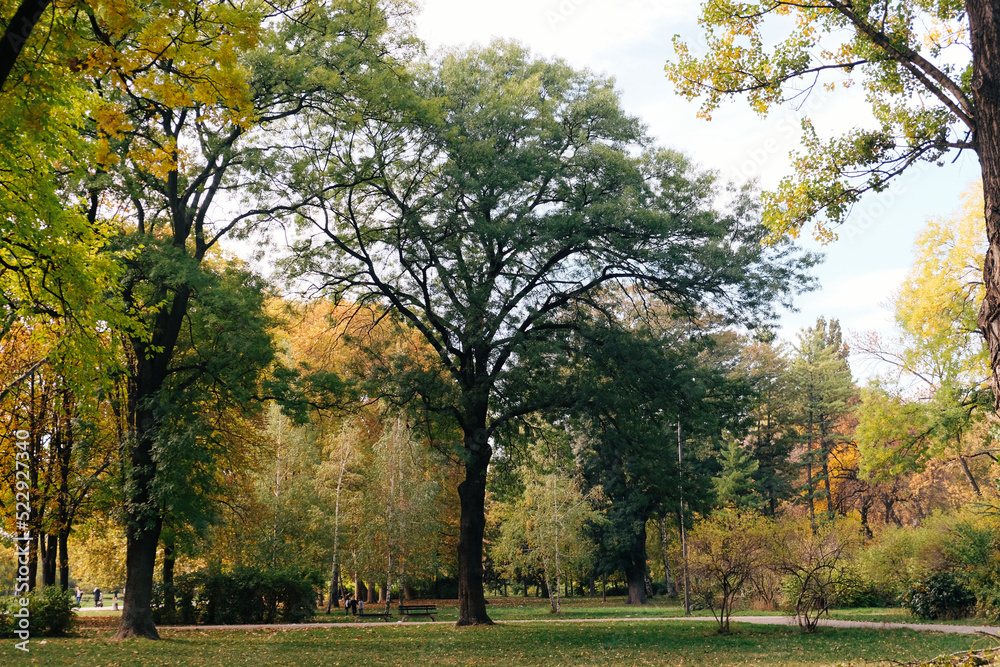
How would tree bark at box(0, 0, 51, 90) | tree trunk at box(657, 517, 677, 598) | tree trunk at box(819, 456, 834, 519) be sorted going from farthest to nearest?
tree trunk at box(819, 456, 834, 519) < tree trunk at box(657, 517, 677, 598) < tree bark at box(0, 0, 51, 90)

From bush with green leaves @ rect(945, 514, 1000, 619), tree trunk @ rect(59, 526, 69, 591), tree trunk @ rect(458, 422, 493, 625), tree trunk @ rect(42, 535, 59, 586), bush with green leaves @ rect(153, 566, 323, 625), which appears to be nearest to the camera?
tree trunk @ rect(458, 422, 493, 625)

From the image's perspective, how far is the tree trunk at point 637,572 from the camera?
35594 mm

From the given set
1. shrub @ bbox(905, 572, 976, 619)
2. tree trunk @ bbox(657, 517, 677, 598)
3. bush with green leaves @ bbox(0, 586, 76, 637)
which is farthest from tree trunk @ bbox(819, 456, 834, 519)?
bush with green leaves @ bbox(0, 586, 76, 637)

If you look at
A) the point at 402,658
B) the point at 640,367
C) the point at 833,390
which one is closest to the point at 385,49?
the point at 640,367

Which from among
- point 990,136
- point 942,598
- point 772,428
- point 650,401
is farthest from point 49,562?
point 772,428

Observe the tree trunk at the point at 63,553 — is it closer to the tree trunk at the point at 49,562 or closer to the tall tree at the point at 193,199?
the tree trunk at the point at 49,562

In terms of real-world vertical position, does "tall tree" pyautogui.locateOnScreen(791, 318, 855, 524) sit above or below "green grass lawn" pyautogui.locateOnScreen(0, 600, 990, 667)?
above

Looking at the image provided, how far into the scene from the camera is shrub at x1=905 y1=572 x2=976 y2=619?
20.8 m

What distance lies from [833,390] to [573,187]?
3183 centimetres

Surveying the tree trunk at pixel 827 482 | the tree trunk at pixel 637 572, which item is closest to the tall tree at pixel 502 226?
the tree trunk at pixel 637 572

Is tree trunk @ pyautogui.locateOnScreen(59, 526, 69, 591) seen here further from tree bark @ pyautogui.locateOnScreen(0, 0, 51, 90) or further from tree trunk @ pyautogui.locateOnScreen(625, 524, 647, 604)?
tree trunk @ pyautogui.locateOnScreen(625, 524, 647, 604)

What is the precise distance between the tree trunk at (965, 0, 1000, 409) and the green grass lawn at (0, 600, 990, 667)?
4.24 metres

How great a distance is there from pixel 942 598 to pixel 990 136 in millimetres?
19388

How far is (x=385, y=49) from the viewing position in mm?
17141
